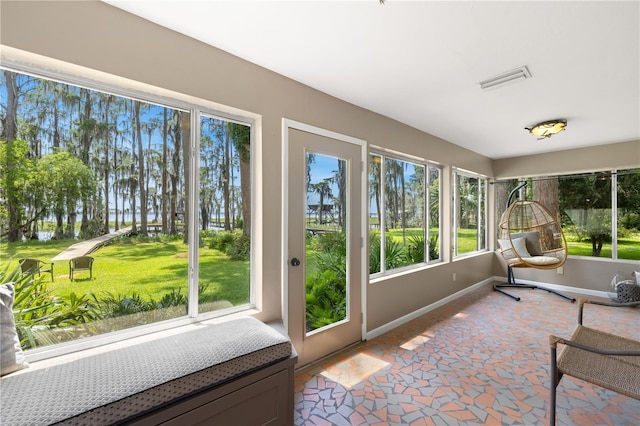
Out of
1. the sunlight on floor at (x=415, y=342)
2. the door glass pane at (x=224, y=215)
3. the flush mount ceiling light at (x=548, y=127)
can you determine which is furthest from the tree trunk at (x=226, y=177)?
the flush mount ceiling light at (x=548, y=127)

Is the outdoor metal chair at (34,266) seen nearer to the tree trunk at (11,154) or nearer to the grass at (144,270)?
the grass at (144,270)

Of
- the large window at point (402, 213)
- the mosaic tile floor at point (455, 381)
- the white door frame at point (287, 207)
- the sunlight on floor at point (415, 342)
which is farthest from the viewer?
the large window at point (402, 213)

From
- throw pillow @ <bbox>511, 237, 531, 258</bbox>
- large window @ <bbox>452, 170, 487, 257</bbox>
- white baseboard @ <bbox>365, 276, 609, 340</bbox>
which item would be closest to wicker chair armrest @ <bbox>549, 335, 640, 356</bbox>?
white baseboard @ <bbox>365, 276, 609, 340</bbox>

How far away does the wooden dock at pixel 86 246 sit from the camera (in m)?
1.57

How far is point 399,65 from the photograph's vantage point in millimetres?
2127

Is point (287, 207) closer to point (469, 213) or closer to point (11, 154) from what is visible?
point (11, 154)

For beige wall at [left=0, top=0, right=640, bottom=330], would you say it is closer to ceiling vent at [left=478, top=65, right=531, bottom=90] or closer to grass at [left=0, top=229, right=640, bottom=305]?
grass at [left=0, top=229, right=640, bottom=305]

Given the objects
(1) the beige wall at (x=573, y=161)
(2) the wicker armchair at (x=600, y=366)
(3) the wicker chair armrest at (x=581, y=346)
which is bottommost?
(2) the wicker armchair at (x=600, y=366)

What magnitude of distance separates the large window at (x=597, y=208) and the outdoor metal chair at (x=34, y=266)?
648cm

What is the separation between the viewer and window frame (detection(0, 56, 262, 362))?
1.48 m

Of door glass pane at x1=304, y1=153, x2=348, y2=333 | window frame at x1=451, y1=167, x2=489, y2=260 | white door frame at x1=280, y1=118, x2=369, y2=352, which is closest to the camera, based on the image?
white door frame at x1=280, y1=118, x2=369, y2=352

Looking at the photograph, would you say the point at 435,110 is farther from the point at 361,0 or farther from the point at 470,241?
the point at 470,241

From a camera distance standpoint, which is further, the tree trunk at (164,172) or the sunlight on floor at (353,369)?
the sunlight on floor at (353,369)

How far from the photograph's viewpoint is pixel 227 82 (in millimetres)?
2018
